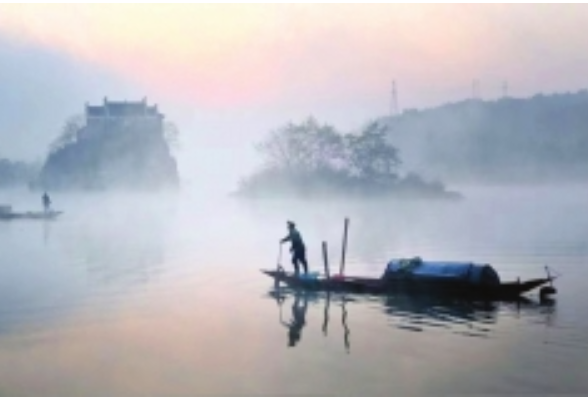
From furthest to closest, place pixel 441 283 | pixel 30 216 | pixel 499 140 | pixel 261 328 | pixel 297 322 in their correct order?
pixel 499 140, pixel 30 216, pixel 441 283, pixel 297 322, pixel 261 328

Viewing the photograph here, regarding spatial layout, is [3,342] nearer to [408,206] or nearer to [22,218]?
[22,218]

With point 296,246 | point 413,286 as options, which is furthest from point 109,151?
point 413,286

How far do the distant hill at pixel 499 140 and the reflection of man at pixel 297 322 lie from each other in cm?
11191

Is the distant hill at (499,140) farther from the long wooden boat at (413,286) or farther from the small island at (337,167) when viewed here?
the long wooden boat at (413,286)

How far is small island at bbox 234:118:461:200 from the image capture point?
277 ft

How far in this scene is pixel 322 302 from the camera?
21.3m

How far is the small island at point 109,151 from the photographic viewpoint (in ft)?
332

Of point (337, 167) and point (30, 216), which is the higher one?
point (337, 167)

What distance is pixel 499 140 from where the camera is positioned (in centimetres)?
15325

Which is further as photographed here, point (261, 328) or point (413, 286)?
point (413, 286)

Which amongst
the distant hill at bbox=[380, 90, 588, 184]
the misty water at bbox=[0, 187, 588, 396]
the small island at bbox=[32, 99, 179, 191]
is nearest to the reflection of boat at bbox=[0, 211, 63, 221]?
the misty water at bbox=[0, 187, 588, 396]

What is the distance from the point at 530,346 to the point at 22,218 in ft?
160

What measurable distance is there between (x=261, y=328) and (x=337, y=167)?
69.0 m

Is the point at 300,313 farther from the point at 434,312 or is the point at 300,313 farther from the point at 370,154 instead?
the point at 370,154
